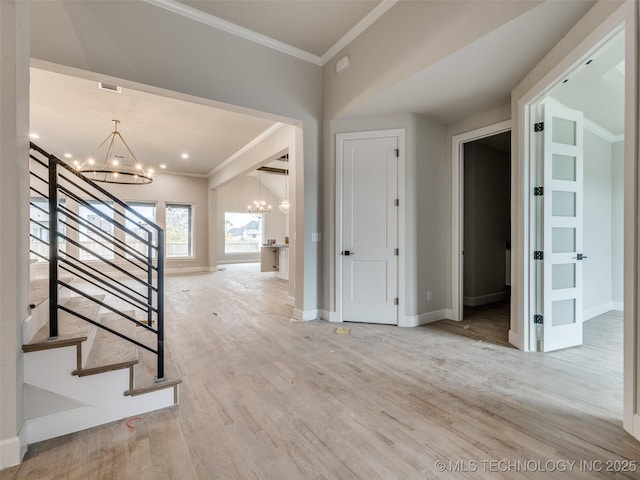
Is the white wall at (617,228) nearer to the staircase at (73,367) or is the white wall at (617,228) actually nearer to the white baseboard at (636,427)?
the white baseboard at (636,427)

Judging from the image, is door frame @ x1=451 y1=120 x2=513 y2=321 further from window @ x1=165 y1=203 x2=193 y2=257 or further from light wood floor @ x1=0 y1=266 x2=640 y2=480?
window @ x1=165 y1=203 x2=193 y2=257

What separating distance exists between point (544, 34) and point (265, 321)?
405 cm

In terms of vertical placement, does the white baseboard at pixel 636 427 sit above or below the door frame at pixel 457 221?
below

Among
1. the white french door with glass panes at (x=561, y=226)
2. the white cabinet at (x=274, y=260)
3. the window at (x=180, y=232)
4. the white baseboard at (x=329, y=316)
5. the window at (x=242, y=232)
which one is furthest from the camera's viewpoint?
the window at (x=242, y=232)

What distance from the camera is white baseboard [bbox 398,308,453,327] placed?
3.85 meters

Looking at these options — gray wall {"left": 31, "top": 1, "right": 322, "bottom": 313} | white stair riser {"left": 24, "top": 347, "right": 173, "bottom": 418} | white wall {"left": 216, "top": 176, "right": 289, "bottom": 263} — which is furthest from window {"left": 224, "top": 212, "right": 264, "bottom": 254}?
white stair riser {"left": 24, "top": 347, "right": 173, "bottom": 418}

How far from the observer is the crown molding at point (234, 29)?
3.05 meters

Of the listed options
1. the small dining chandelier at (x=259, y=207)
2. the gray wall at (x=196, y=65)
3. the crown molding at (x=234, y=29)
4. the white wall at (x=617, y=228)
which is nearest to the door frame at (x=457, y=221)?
the gray wall at (x=196, y=65)

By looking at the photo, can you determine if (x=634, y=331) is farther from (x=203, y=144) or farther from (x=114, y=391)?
(x=203, y=144)

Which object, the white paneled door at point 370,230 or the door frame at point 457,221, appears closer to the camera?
the white paneled door at point 370,230

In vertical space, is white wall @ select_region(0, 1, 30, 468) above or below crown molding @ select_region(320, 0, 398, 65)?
below

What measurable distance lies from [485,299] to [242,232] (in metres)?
9.71

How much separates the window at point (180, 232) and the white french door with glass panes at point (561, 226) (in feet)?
31.4

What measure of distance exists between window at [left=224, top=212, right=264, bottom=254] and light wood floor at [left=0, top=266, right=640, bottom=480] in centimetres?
919
